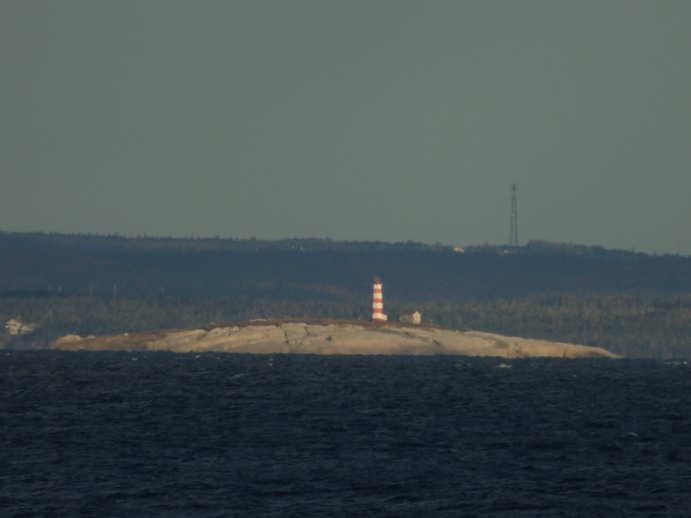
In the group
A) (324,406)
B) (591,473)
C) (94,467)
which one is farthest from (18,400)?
(591,473)

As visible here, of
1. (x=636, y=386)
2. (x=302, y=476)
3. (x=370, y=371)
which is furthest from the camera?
(x=370, y=371)

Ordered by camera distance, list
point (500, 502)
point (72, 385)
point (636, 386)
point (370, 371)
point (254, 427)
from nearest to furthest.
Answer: point (500, 502)
point (254, 427)
point (72, 385)
point (636, 386)
point (370, 371)

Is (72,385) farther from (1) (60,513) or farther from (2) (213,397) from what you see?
(1) (60,513)

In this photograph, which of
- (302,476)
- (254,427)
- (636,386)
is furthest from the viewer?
(636,386)

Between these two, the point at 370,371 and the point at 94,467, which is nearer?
the point at 94,467

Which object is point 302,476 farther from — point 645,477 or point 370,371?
point 370,371

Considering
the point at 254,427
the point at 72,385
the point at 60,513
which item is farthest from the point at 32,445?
the point at 72,385
